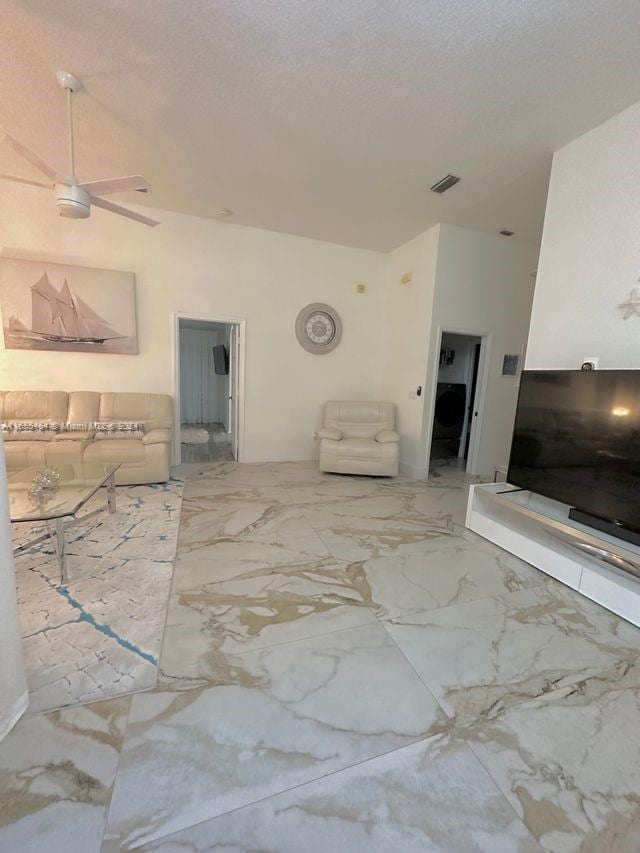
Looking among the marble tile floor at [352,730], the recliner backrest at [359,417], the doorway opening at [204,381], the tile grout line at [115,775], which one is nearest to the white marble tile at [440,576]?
the marble tile floor at [352,730]

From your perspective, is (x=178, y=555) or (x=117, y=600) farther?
(x=178, y=555)

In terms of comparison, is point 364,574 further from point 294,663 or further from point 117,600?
point 117,600

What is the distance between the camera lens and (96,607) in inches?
71.2

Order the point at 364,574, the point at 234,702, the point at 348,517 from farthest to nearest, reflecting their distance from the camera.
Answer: the point at 348,517, the point at 364,574, the point at 234,702

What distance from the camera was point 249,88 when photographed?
7.25ft

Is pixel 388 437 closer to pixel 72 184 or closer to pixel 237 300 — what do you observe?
pixel 237 300

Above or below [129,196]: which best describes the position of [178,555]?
below

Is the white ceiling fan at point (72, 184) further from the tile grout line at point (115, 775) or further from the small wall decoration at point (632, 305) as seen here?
the small wall decoration at point (632, 305)

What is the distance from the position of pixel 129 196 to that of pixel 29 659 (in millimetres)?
4237

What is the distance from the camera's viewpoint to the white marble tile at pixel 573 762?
3.22 feet

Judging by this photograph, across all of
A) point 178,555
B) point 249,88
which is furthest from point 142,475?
point 249,88

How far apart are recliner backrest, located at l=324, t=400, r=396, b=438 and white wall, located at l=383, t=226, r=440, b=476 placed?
0.21 meters

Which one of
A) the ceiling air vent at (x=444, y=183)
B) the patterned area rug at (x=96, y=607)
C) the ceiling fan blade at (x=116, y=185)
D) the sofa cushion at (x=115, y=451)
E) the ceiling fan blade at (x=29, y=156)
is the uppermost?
the ceiling air vent at (x=444, y=183)

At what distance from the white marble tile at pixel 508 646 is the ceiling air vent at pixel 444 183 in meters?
3.29
